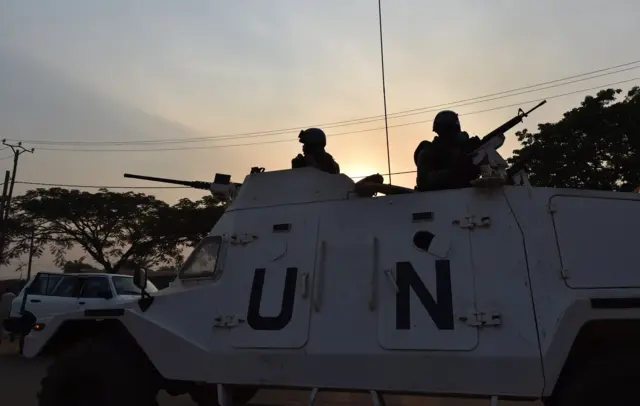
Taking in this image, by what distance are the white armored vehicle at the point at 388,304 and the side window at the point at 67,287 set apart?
8724mm

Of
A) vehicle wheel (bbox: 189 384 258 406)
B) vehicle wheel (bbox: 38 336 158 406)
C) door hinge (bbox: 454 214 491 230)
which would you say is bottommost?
vehicle wheel (bbox: 189 384 258 406)

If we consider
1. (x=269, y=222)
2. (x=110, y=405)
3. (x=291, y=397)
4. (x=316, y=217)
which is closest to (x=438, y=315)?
(x=316, y=217)

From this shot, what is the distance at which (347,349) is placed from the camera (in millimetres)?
3898

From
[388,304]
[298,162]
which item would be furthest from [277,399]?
[388,304]

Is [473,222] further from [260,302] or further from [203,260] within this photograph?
[203,260]

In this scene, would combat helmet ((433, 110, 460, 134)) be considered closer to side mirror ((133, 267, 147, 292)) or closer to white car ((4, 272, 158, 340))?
side mirror ((133, 267, 147, 292))

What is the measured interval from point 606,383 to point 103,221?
102 ft

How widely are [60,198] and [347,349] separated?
30.0m

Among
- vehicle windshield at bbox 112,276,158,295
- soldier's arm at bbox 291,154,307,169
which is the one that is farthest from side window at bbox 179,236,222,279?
vehicle windshield at bbox 112,276,158,295

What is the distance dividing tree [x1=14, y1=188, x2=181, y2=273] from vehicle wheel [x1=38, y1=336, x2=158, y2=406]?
25.6m

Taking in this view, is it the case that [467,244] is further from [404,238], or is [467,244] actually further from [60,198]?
[60,198]

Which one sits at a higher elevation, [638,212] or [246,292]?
[638,212]

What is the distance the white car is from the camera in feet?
42.1

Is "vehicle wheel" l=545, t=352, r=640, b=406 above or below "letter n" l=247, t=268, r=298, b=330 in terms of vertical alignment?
below
